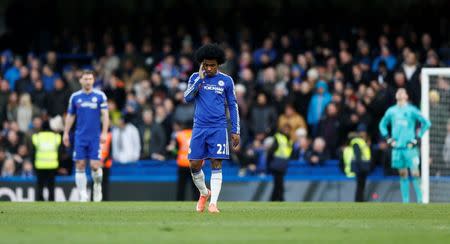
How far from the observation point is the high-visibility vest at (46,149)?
23.7 metres

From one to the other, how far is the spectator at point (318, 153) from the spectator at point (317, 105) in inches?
29.5

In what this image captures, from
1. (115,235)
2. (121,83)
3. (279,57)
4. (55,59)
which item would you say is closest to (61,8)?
(55,59)

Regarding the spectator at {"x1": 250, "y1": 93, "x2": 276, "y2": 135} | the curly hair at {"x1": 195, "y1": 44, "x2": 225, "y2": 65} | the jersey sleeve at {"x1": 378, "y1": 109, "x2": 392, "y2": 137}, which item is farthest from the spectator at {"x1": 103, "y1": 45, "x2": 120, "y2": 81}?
the curly hair at {"x1": 195, "y1": 44, "x2": 225, "y2": 65}

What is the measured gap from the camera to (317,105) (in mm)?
26203

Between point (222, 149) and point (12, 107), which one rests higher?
point (12, 107)

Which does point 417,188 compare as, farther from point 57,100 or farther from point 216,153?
point 57,100

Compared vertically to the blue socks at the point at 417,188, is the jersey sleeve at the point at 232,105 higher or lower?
higher

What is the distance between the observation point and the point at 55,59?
30.1m

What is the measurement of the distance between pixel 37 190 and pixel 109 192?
1991 mm

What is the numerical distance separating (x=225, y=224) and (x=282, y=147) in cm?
1168

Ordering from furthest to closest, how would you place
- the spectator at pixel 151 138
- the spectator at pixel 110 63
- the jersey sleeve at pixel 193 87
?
the spectator at pixel 110 63, the spectator at pixel 151 138, the jersey sleeve at pixel 193 87

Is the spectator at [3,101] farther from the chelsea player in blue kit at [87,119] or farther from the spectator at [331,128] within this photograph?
the chelsea player in blue kit at [87,119]

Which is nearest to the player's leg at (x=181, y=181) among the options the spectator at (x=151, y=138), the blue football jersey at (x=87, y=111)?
the spectator at (x=151, y=138)

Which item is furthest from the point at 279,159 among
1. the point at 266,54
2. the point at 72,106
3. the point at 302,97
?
the point at 72,106
